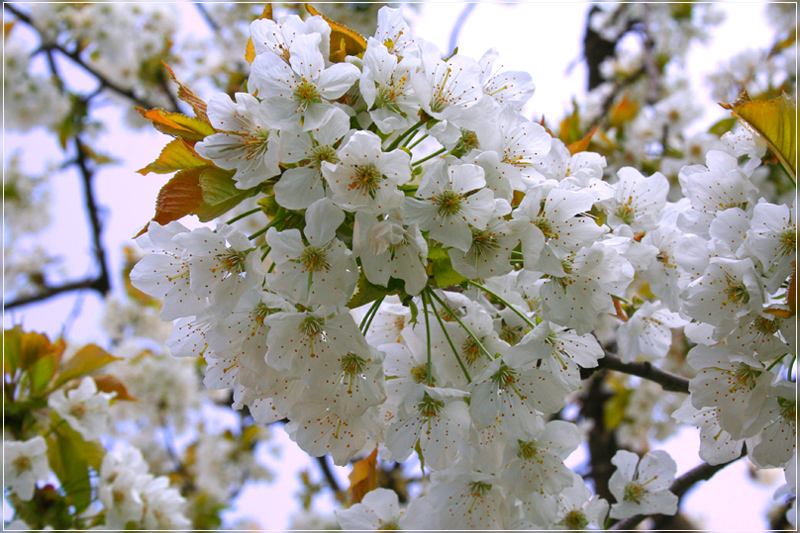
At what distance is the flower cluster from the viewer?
87 centimetres

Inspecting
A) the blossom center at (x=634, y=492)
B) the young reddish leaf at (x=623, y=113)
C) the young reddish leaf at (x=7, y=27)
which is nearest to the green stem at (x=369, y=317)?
the blossom center at (x=634, y=492)

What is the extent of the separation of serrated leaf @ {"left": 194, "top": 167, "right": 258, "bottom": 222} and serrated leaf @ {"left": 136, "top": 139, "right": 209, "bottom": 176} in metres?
0.04

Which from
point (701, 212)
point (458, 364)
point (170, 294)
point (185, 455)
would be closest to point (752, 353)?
point (701, 212)

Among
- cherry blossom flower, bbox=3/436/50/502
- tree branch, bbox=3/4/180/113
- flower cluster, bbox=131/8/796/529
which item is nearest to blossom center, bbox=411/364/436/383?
flower cluster, bbox=131/8/796/529

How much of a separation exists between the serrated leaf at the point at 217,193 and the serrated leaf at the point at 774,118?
0.87 meters

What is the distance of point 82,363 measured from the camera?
6.32ft

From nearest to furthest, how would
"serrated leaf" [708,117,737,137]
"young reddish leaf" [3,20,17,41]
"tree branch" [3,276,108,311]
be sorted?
"serrated leaf" [708,117,737,137] → "young reddish leaf" [3,20,17,41] → "tree branch" [3,276,108,311]

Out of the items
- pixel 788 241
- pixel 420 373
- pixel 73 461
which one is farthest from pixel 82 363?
pixel 788 241

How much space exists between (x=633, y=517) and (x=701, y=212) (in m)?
0.80

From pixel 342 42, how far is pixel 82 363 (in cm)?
153

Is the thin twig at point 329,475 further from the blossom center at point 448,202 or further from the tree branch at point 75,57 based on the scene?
the blossom center at point 448,202

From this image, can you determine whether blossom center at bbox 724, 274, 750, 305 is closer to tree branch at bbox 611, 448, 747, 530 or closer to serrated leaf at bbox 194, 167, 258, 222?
tree branch at bbox 611, 448, 747, 530

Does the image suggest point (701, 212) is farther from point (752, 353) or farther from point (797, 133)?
point (752, 353)

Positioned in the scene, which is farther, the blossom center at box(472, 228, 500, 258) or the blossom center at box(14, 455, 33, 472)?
the blossom center at box(14, 455, 33, 472)
